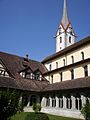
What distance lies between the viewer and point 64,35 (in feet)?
206

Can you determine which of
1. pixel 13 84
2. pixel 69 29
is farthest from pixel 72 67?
pixel 69 29

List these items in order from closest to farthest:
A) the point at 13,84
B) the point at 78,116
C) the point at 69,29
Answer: the point at 78,116 → the point at 13,84 → the point at 69,29

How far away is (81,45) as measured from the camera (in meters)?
30.7

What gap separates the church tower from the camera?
61.5 metres

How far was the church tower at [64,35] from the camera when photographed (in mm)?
61531

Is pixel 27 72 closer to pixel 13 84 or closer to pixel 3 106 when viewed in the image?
pixel 13 84

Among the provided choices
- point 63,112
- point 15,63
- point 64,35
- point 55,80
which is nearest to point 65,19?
point 64,35

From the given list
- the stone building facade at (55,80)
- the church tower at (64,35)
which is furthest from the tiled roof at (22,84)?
the church tower at (64,35)

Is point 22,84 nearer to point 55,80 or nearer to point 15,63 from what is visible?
point 15,63

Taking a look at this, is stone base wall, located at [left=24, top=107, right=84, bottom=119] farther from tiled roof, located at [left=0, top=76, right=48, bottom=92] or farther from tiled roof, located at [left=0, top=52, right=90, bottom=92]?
tiled roof, located at [left=0, top=76, right=48, bottom=92]

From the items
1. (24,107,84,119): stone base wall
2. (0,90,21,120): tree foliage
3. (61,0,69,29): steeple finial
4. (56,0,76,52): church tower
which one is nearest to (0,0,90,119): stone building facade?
(24,107,84,119): stone base wall

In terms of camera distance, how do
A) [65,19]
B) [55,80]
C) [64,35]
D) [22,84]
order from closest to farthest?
[22,84] → [55,80] → [64,35] → [65,19]

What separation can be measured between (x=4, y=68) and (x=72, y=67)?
12.5 m

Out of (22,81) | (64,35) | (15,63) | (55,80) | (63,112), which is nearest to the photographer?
(63,112)
